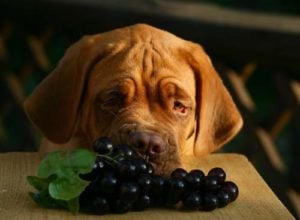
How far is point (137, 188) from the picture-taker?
354 cm

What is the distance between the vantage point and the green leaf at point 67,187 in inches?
137

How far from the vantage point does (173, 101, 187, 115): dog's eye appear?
453 cm

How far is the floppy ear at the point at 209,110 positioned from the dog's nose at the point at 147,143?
603 millimetres

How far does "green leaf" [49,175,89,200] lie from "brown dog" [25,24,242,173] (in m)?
0.73

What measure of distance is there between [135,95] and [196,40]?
9.98 feet

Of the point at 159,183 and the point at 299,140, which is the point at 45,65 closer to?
the point at 299,140

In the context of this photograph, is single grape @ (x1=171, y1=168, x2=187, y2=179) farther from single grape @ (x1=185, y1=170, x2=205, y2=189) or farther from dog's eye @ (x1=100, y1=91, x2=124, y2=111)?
dog's eye @ (x1=100, y1=91, x2=124, y2=111)

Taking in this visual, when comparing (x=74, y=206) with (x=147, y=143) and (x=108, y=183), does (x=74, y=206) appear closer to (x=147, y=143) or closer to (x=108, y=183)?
(x=108, y=183)

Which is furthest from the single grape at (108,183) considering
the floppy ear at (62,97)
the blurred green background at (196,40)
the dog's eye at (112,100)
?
the blurred green background at (196,40)

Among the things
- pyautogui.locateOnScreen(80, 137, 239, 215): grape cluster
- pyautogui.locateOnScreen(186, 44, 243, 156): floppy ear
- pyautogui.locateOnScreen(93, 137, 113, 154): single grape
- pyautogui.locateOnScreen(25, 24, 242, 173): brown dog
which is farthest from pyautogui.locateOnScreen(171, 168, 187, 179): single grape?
pyautogui.locateOnScreen(186, 44, 243, 156): floppy ear

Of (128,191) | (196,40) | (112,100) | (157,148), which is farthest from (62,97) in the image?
(196,40)

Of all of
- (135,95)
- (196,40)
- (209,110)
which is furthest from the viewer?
(196,40)

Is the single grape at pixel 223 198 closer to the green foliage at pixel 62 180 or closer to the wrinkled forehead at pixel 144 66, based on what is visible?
the green foliage at pixel 62 180

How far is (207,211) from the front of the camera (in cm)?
363
